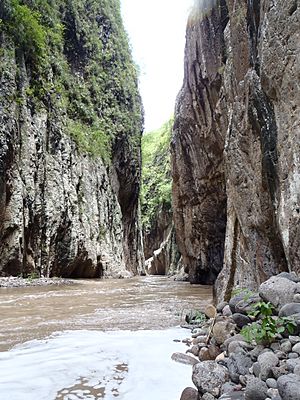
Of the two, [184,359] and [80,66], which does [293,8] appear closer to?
[184,359]

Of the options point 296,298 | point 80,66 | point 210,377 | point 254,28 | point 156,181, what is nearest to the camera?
point 210,377

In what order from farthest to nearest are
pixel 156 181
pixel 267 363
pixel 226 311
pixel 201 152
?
pixel 156 181 < pixel 201 152 < pixel 226 311 < pixel 267 363


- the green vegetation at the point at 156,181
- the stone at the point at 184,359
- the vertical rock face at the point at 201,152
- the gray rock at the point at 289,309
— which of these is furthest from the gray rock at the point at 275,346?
the green vegetation at the point at 156,181

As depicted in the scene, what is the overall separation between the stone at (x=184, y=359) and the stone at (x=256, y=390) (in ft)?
3.74

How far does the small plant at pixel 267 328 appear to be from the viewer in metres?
2.62

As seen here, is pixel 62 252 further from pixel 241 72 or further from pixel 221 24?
pixel 241 72

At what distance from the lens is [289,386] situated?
1927mm

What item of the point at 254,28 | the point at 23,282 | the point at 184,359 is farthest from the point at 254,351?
the point at 23,282

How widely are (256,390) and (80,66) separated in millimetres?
25336

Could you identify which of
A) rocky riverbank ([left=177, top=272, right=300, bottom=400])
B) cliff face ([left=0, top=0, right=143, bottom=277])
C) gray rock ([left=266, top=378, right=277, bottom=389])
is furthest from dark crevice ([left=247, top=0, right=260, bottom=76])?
cliff face ([left=0, top=0, right=143, bottom=277])

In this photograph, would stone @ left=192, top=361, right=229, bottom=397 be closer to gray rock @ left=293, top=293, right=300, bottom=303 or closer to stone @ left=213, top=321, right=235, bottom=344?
stone @ left=213, top=321, right=235, bottom=344

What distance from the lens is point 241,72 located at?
23.0 ft

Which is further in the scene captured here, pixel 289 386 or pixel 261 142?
pixel 261 142

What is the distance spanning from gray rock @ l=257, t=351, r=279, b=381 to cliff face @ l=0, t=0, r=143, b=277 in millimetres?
12272
